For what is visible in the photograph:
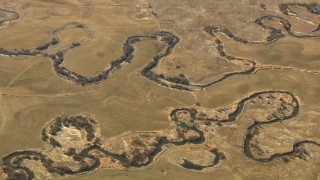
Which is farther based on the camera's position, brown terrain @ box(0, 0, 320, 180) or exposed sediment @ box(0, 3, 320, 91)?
exposed sediment @ box(0, 3, 320, 91)

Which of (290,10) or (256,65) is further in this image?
(290,10)

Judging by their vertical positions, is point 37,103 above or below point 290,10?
below

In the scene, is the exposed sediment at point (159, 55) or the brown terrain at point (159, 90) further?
the exposed sediment at point (159, 55)

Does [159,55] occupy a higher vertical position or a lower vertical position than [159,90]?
higher

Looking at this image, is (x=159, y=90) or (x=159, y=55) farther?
(x=159, y=55)

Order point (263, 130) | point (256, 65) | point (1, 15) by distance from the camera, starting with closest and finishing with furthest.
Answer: point (263, 130)
point (256, 65)
point (1, 15)

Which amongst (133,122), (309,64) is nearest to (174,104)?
(133,122)

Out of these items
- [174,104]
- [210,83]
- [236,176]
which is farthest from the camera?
[210,83]

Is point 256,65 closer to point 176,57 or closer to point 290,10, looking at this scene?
point 176,57
